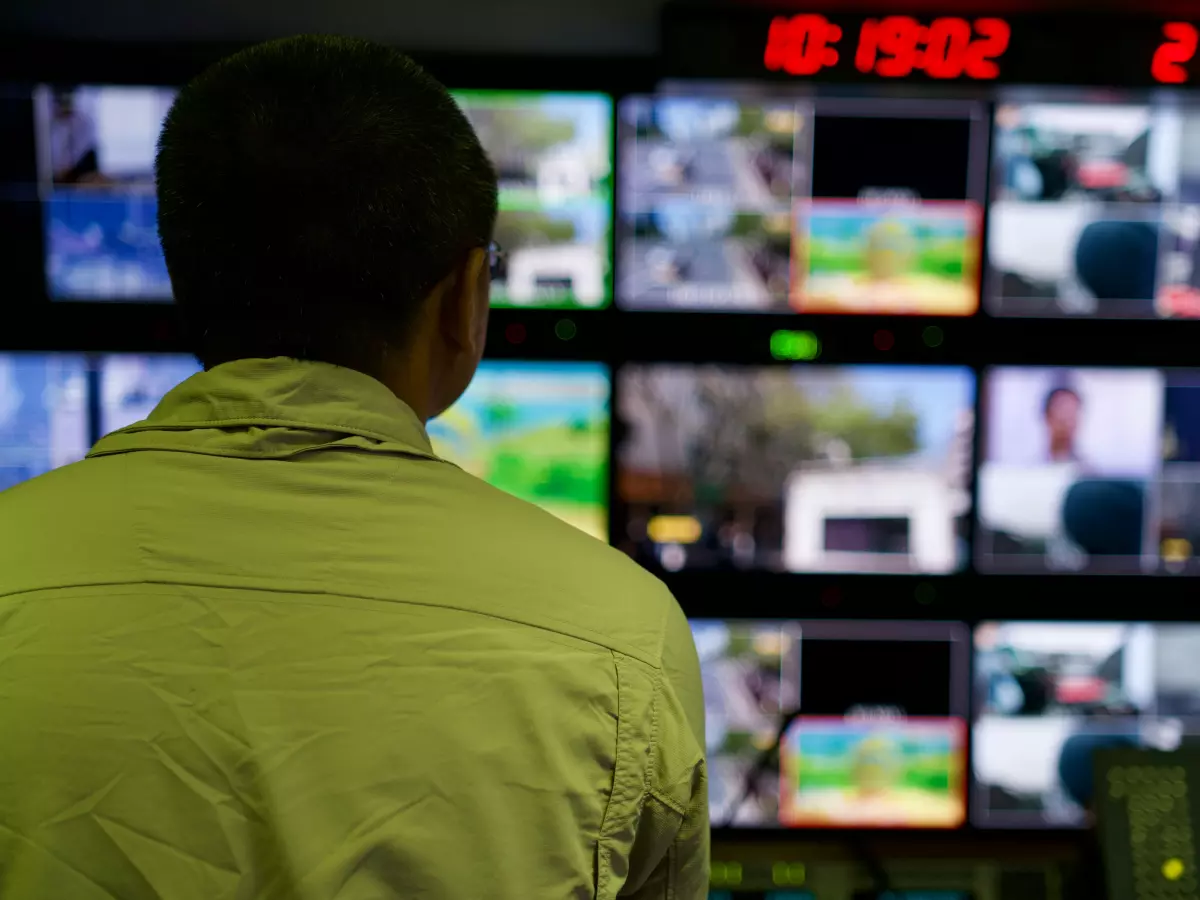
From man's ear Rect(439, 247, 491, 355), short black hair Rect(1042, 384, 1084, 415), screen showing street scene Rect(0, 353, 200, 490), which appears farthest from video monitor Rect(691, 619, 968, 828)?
man's ear Rect(439, 247, 491, 355)

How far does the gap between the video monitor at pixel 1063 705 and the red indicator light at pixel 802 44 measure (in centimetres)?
106

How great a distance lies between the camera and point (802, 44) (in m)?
1.69

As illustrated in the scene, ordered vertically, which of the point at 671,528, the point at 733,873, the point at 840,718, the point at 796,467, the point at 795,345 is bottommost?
the point at 733,873

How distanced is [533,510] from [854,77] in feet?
4.06

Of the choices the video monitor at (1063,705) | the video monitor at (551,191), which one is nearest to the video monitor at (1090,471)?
the video monitor at (1063,705)

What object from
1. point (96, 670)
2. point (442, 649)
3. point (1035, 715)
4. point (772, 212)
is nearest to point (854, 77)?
point (772, 212)

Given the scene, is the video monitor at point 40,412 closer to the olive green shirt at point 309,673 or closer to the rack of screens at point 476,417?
the rack of screens at point 476,417

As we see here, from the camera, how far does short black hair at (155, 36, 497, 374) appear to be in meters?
0.68

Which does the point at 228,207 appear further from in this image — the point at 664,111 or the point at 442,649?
the point at 664,111

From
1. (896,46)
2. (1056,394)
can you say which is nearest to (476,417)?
(896,46)

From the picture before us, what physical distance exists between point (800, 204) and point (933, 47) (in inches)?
13.1

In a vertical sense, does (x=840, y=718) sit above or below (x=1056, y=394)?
below

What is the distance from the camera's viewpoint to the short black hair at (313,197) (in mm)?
682

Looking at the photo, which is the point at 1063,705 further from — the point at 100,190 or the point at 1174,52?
the point at 100,190
